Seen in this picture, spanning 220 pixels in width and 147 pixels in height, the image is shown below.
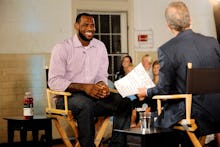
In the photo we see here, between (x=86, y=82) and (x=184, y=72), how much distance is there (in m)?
1.34

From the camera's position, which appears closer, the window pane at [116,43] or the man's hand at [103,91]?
the man's hand at [103,91]

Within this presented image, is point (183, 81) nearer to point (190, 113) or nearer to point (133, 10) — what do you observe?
point (190, 113)

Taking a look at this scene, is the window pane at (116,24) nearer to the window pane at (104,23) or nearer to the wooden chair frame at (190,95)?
the window pane at (104,23)

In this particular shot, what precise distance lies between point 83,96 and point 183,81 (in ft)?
3.54

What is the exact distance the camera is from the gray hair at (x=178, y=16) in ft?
12.1

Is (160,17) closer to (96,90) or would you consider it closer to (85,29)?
(85,29)

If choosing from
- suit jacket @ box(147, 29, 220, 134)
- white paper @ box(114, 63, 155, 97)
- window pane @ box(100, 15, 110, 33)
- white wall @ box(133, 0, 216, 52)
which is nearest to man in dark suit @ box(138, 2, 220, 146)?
suit jacket @ box(147, 29, 220, 134)

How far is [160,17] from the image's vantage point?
26.1ft

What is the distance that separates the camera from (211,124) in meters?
3.65

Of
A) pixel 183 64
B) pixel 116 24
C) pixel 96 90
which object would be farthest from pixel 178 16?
pixel 116 24

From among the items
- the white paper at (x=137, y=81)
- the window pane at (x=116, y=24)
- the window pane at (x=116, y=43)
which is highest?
the window pane at (x=116, y=24)

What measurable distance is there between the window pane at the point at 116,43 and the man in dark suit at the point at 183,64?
4.08 m

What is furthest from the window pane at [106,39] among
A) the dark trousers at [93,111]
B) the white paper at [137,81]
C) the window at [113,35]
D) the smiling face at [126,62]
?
the white paper at [137,81]

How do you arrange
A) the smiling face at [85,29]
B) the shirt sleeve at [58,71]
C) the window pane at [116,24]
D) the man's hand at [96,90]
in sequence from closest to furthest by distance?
the man's hand at [96,90]
the shirt sleeve at [58,71]
the smiling face at [85,29]
the window pane at [116,24]
